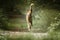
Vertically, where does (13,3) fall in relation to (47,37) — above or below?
above

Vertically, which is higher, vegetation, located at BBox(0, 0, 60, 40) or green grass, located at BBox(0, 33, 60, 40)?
vegetation, located at BBox(0, 0, 60, 40)

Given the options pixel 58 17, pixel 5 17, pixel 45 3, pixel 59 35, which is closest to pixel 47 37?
pixel 59 35

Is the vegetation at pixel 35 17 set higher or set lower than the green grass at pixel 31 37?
higher

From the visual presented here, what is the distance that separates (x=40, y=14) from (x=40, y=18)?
61mm

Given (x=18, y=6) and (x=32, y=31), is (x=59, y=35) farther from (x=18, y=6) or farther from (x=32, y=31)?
(x=18, y=6)

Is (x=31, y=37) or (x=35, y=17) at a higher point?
(x=35, y=17)

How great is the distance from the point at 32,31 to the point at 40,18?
23cm

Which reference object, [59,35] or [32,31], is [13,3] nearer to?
[32,31]

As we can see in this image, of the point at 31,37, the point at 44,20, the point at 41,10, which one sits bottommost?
the point at 31,37

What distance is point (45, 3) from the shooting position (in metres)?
2.39

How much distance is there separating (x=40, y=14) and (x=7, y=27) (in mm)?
537

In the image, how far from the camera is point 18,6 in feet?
7.87

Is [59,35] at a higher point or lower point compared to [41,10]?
lower

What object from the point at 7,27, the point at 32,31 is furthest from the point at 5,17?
the point at 32,31
